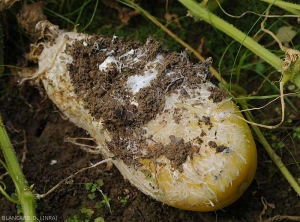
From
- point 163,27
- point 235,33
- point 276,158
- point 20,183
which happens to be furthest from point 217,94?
point 20,183

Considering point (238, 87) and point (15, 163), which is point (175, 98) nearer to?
point (238, 87)

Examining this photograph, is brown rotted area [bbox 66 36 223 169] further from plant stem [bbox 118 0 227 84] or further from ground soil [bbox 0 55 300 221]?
plant stem [bbox 118 0 227 84]

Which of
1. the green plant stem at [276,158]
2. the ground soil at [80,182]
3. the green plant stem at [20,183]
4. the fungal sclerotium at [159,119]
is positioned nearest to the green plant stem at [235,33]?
the fungal sclerotium at [159,119]

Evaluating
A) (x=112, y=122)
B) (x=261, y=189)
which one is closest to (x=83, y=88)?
(x=112, y=122)

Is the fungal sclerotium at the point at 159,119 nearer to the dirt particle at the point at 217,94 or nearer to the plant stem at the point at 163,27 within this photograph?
the dirt particle at the point at 217,94

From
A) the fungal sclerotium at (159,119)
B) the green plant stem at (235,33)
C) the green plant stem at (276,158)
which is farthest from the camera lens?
the green plant stem at (276,158)

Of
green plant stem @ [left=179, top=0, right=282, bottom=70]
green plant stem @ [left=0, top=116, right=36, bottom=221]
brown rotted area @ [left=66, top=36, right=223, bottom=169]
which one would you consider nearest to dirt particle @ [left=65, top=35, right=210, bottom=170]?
brown rotted area @ [left=66, top=36, right=223, bottom=169]

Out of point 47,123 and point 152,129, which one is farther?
point 47,123
